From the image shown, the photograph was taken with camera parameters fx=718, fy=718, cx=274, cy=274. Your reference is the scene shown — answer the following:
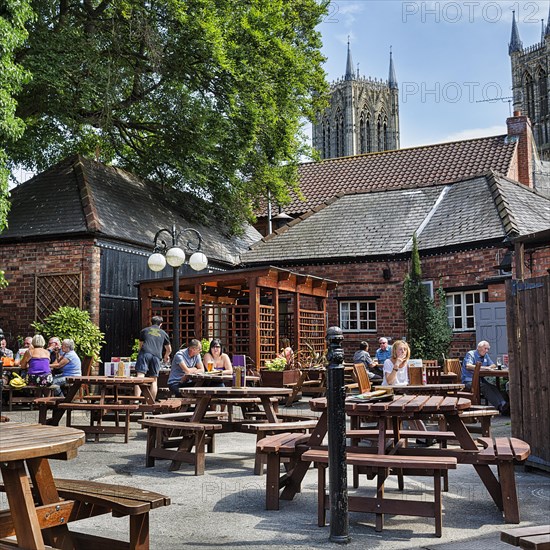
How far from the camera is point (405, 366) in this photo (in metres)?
9.60

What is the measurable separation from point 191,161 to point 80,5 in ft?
18.8

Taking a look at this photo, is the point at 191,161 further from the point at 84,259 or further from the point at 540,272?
the point at 540,272

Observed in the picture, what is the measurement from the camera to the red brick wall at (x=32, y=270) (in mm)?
18359

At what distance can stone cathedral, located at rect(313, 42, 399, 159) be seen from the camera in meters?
80.6

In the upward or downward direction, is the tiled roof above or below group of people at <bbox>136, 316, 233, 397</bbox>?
above

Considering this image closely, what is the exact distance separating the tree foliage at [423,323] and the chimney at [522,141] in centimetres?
1166

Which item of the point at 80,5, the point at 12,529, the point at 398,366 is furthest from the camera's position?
the point at 80,5

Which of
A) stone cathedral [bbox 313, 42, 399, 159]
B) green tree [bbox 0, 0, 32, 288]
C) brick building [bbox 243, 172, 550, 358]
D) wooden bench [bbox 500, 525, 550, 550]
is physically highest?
stone cathedral [bbox 313, 42, 399, 159]

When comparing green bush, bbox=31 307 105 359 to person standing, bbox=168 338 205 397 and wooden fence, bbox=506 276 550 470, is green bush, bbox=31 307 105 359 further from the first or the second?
wooden fence, bbox=506 276 550 470

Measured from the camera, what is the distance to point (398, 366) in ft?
31.1

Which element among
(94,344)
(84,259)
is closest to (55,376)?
(94,344)

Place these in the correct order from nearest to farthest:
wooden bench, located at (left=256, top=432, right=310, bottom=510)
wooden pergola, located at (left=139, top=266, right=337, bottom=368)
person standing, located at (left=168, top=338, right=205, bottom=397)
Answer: wooden bench, located at (left=256, top=432, right=310, bottom=510), person standing, located at (left=168, top=338, right=205, bottom=397), wooden pergola, located at (left=139, top=266, right=337, bottom=368)

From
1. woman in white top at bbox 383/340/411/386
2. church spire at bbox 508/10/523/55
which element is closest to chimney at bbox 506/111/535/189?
woman in white top at bbox 383/340/411/386

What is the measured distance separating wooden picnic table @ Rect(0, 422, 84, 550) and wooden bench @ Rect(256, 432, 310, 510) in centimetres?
A: 233
